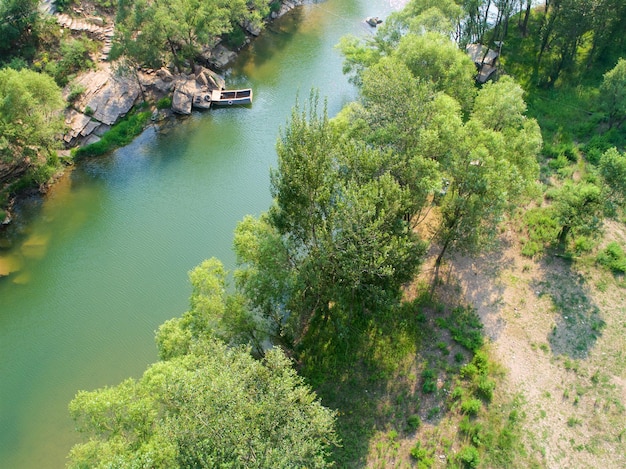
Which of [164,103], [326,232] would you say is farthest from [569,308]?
[164,103]

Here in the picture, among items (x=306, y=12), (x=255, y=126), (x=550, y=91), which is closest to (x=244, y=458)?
(x=255, y=126)

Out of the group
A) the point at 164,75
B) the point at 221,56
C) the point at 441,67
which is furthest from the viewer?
the point at 221,56

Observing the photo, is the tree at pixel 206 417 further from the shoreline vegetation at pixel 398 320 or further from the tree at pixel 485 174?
the tree at pixel 485 174

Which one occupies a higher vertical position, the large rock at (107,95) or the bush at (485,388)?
the large rock at (107,95)

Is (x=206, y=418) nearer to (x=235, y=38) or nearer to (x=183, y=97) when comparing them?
(x=183, y=97)

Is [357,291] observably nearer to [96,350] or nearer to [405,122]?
[405,122]

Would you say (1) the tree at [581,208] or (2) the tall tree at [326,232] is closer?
(2) the tall tree at [326,232]

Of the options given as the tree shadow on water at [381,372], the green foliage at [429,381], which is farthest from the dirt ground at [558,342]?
the green foliage at [429,381]

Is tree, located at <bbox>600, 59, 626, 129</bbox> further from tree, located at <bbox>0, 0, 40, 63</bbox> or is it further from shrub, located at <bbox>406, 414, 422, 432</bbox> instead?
tree, located at <bbox>0, 0, 40, 63</bbox>
